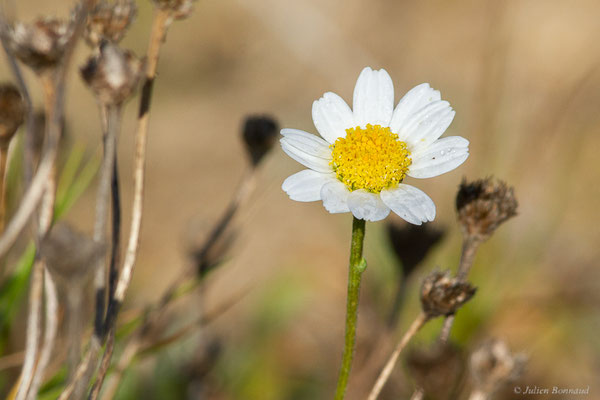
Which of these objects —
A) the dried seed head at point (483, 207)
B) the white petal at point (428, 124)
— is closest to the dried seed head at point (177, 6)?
the white petal at point (428, 124)

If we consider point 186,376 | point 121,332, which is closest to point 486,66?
point 186,376

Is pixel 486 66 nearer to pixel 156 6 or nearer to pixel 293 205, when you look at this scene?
pixel 293 205

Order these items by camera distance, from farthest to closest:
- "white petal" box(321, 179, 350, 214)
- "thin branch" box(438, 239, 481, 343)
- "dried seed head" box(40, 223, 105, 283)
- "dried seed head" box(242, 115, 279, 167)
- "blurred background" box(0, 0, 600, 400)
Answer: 1. "blurred background" box(0, 0, 600, 400)
2. "dried seed head" box(242, 115, 279, 167)
3. "thin branch" box(438, 239, 481, 343)
4. "white petal" box(321, 179, 350, 214)
5. "dried seed head" box(40, 223, 105, 283)

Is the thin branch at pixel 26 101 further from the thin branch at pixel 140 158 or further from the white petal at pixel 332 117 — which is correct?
the white petal at pixel 332 117

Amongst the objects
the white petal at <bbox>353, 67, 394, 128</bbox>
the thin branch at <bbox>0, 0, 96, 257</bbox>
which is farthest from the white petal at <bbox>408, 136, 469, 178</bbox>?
the thin branch at <bbox>0, 0, 96, 257</bbox>

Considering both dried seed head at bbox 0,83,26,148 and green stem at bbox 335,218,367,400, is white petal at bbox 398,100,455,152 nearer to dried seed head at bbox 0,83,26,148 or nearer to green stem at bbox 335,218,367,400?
green stem at bbox 335,218,367,400

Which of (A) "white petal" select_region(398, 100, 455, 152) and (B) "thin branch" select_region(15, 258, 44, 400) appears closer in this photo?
(B) "thin branch" select_region(15, 258, 44, 400)

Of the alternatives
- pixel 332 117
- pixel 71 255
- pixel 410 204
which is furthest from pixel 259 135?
pixel 71 255
